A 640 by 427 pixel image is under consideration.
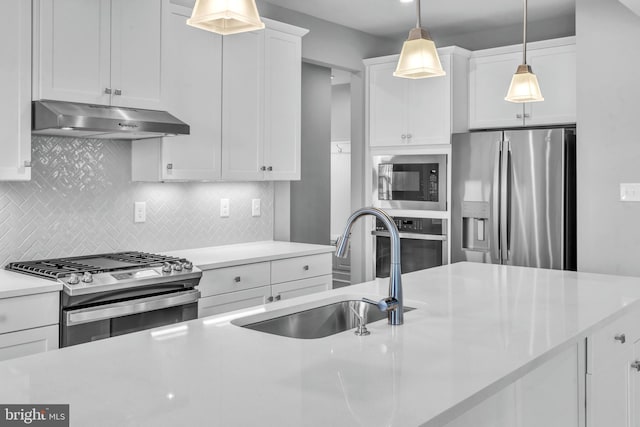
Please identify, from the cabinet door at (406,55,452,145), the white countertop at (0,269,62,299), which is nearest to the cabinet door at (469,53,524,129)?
the cabinet door at (406,55,452,145)

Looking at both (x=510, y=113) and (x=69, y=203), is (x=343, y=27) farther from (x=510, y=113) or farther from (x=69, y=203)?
(x=69, y=203)

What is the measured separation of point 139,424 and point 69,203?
2.51 meters

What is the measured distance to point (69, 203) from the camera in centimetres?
332

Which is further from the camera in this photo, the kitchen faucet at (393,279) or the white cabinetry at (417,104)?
the white cabinetry at (417,104)

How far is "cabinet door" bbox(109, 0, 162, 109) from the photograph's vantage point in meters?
3.10

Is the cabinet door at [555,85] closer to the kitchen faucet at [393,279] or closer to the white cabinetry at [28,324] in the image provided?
the kitchen faucet at [393,279]

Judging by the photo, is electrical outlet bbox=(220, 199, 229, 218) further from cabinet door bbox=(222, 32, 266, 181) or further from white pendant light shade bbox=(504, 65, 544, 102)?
white pendant light shade bbox=(504, 65, 544, 102)

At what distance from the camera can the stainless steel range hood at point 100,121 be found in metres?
2.75

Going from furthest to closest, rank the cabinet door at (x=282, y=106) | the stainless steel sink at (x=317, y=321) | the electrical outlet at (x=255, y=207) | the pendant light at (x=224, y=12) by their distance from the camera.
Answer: the electrical outlet at (x=255, y=207) < the cabinet door at (x=282, y=106) < the stainless steel sink at (x=317, y=321) < the pendant light at (x=224, y=12)

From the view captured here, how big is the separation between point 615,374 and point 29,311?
236 centimetres

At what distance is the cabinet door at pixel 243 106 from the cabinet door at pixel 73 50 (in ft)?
2.80

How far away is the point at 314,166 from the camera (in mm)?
5586

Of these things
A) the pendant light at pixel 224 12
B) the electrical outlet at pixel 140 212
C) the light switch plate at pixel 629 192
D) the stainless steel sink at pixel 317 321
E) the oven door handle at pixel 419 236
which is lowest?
the stainless steel sink at pixel 317 321

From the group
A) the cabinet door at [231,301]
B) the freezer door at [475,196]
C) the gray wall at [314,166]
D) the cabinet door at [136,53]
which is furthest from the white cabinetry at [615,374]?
the gray wall at [314,166]
